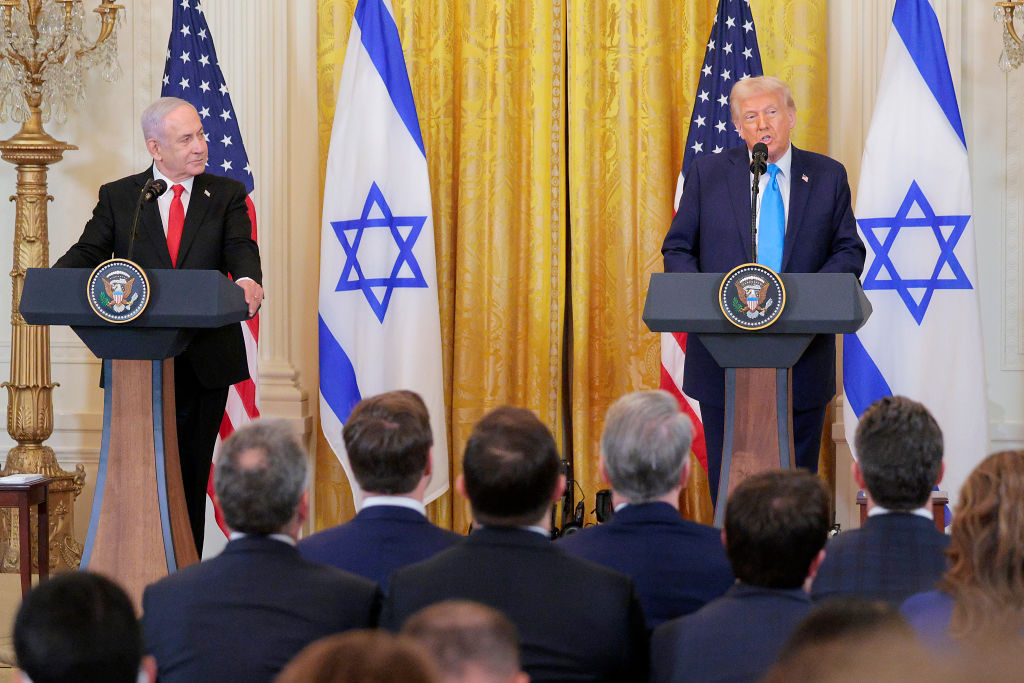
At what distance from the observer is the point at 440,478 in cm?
559

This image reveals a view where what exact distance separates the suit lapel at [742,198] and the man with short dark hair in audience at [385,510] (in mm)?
1959

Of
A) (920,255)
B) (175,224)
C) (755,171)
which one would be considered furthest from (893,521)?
(920,255)

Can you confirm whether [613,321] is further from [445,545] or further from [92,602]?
[92,602]

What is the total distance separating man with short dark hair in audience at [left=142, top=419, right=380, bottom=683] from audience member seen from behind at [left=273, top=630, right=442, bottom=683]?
3.42 feet

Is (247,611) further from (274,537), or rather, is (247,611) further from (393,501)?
(393,501)

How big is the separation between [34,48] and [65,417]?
176 centimetres

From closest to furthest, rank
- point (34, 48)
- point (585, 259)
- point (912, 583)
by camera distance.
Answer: point (912, 583) < point (34, 48) < point (585, 259)

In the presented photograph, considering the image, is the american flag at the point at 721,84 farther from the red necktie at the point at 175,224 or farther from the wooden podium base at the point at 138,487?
the wooden podium base at the point at 138,487

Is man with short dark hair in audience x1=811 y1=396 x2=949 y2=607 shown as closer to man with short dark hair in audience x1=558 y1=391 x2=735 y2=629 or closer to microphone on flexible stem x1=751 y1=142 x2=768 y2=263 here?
man with short dark hair in audience x1=558 y1=391 x2=735 y2=629

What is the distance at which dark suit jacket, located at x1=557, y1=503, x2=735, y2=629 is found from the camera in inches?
93.2

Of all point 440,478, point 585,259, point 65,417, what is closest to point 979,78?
point 585,259

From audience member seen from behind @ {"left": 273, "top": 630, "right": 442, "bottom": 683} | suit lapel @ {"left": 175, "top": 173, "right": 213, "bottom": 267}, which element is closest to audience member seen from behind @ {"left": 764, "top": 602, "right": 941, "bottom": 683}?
audience member seen from behind @ {"left": 273, "top": 630, "right": 442, "bottom": 683}

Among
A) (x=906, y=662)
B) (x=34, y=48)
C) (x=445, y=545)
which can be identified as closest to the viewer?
(x=906, y=662)

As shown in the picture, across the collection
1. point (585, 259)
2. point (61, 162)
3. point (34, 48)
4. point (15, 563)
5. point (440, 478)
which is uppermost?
point (34, 48)
